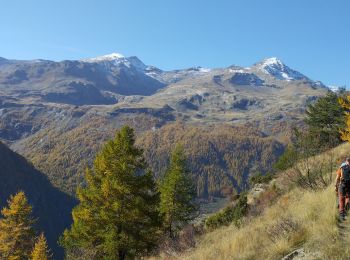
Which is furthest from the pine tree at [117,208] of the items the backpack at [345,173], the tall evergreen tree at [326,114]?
the tall evergreen tree at [326,114]

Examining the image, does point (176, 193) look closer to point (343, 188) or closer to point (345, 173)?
point (345, 173)

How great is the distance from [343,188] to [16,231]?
37.6m

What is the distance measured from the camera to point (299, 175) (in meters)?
16.4

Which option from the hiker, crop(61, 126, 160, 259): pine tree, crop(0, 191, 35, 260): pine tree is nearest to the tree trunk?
crop(61, 126, 160, 259): pine tree

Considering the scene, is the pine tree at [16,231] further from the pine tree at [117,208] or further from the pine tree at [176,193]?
the pine tree at [117,208]

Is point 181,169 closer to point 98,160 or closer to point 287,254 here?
point 98,160

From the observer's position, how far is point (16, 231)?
4106 cm

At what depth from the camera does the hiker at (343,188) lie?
9.26 meters

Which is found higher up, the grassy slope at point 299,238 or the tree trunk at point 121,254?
the grassy slope at point 299,238

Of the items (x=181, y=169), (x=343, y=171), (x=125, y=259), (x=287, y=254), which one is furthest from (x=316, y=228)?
(x=181, y=169)

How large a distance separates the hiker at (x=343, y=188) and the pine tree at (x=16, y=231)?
36746 mm

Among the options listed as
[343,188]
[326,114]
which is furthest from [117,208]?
[326,114]

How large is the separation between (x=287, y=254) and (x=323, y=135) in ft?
137

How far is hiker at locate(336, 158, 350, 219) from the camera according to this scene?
30.4 ft
